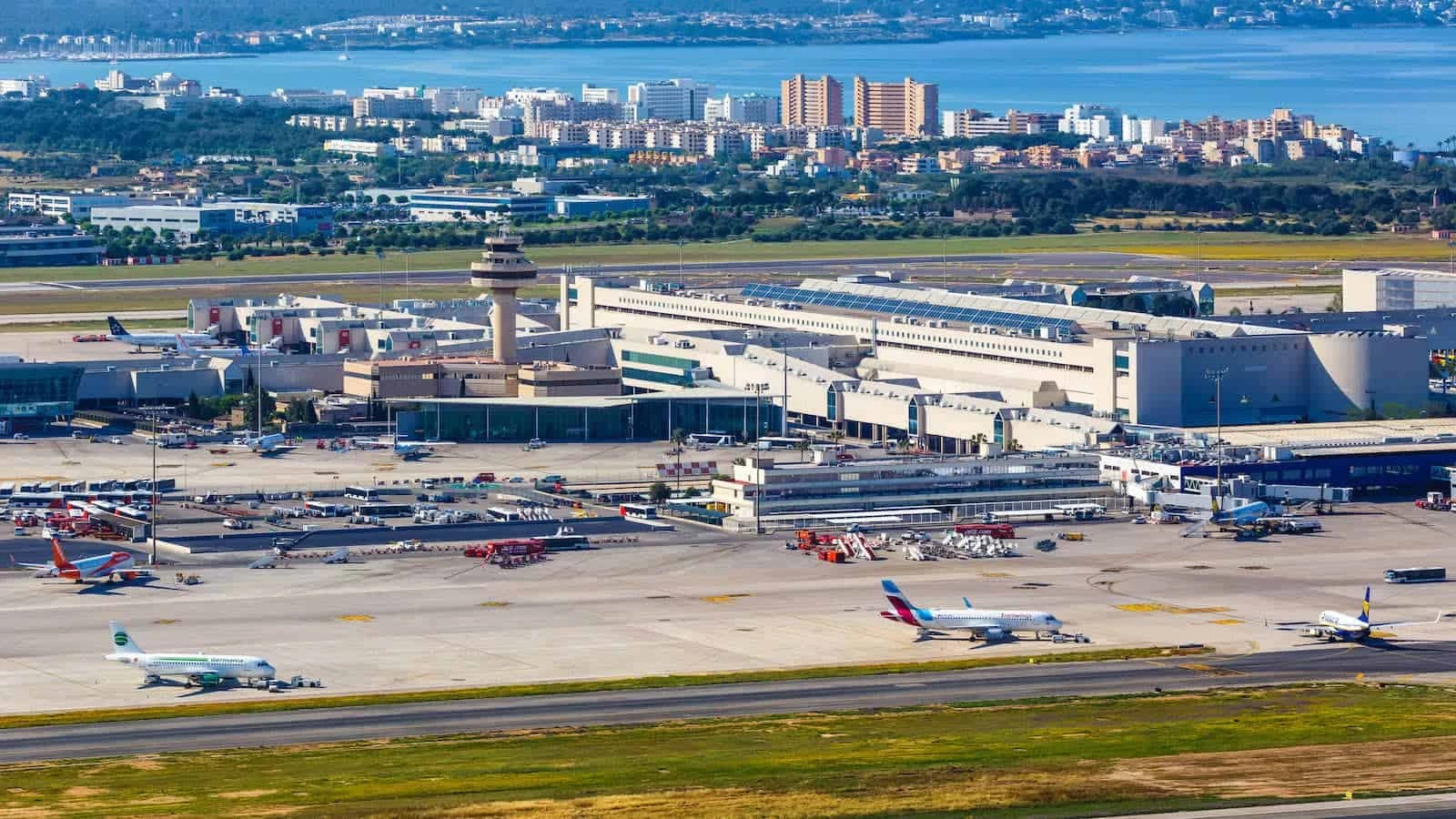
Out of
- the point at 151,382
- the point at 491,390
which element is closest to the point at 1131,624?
the point at 491,390

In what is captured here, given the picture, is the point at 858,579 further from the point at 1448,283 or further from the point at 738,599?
the point at 1448,283

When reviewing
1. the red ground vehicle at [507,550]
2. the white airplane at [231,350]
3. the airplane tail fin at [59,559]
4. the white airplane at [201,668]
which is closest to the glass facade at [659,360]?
the white airplane at [231,350]

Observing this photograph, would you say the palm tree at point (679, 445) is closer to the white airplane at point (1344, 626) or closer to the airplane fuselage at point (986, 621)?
the airplane fuselage at point (986, 621)

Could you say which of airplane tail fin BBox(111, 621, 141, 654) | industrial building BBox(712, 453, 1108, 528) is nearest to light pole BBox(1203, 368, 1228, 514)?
industrial building BBox(712, 453, 1108, 528)

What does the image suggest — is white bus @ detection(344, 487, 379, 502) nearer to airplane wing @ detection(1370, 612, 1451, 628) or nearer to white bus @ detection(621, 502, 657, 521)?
white bus @ detection(621, 502, 657, 521)

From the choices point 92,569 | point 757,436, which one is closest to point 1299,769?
point 92,569

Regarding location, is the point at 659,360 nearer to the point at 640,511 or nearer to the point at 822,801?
the point at 640,511
